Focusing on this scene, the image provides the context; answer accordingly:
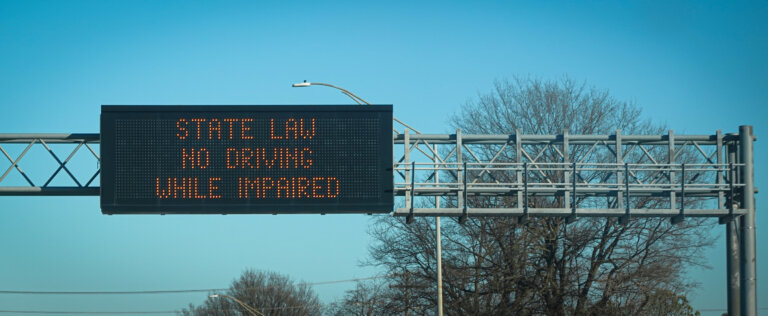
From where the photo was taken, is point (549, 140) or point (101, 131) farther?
point (549, 140)

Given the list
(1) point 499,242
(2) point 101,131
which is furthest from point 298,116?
(1) point 499,242

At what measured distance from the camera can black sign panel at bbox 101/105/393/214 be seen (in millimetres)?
20812

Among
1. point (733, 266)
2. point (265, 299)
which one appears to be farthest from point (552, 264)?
point (265, 299)

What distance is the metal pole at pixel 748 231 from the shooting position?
2295 cm

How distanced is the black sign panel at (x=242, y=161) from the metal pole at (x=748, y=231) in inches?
316

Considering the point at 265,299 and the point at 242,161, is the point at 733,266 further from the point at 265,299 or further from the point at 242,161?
the point at 265,299

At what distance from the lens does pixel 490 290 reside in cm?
3784

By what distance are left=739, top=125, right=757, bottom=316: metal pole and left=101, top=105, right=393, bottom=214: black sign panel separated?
26.3ft

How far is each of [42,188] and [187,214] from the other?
3.44 m

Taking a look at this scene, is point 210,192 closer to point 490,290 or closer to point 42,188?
point 42,188

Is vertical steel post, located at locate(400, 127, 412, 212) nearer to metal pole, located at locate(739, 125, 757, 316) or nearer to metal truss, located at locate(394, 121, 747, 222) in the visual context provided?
metal truss, located at locate(394, 121, 747, 222)

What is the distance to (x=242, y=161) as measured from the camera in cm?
2084

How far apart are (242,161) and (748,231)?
36.6 ft

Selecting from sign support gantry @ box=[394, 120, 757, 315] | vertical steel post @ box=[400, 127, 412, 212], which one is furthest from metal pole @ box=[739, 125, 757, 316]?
vertical steel post @ box=[400, 127, 412, 212]
